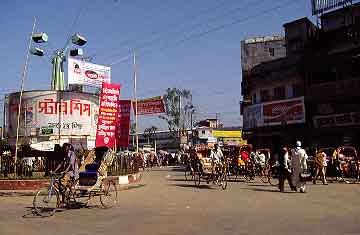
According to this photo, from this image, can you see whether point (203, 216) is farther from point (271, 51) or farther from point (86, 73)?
point (271, 51)

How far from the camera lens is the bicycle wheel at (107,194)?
12.4 metres

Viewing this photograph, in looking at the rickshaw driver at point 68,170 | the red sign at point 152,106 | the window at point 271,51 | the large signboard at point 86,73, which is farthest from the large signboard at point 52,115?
the rickshaw driver at point 68,170

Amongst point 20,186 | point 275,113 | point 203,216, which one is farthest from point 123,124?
point 203,216

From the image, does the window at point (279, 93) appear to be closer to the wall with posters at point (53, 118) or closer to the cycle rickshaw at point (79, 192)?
the wall with posters at point (53, 118)

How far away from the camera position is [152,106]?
128 ft

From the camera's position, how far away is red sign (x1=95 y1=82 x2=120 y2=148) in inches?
758

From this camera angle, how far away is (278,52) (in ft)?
138

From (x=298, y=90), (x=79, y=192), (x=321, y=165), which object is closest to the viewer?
(x=79, y=192)

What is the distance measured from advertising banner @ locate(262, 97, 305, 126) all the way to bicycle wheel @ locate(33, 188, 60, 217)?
20.3m

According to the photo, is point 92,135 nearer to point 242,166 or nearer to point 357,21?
point 242,166

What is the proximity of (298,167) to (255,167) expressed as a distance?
650 cm

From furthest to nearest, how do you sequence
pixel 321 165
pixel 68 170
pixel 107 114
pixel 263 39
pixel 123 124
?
pixel 263 39
pixel 123 124
pixel 321 165
pixel 107 114
pixel 68 170

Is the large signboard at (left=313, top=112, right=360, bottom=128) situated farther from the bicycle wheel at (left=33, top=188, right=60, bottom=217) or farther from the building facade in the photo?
the bicycle wheel at (left=33, top=188, right=60, bottom=217)

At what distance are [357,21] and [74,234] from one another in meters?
24.1
